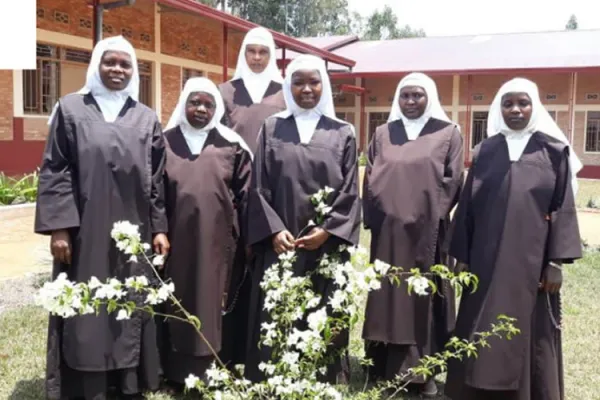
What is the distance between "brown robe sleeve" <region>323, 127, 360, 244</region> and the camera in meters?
3.38

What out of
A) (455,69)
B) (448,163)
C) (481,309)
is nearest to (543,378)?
(481,309)

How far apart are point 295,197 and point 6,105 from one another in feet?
29.3

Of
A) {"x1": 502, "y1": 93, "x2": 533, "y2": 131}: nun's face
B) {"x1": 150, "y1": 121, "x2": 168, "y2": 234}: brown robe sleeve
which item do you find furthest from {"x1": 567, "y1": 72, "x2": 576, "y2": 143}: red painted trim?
{"x1": 150, "y1": 121, "x2": 168, "y2": 234}: brown robe sleeve

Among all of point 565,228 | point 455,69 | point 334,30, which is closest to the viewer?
point 565,228

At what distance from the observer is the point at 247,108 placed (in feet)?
14.2

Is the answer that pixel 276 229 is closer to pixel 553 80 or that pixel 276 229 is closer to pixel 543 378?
pixel 543 378

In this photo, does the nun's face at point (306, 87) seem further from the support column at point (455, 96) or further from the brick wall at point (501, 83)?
the support column at point (455, 96)

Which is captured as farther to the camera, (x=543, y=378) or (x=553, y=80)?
(x=553, y=80)

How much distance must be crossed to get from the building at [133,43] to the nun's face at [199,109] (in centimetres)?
668

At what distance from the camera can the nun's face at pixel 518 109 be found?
328 centimetres

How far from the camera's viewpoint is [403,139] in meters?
3.89

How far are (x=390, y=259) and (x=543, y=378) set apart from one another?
3.33 ft

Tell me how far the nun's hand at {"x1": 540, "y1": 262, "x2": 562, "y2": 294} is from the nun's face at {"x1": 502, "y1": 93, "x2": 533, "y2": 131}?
716 millimetres

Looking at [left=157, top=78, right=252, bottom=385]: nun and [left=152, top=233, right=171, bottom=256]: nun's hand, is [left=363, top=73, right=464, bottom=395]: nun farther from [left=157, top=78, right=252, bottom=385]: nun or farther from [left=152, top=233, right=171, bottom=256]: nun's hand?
[left=152, top=233, right=171, bottom=256]: nun's hand
